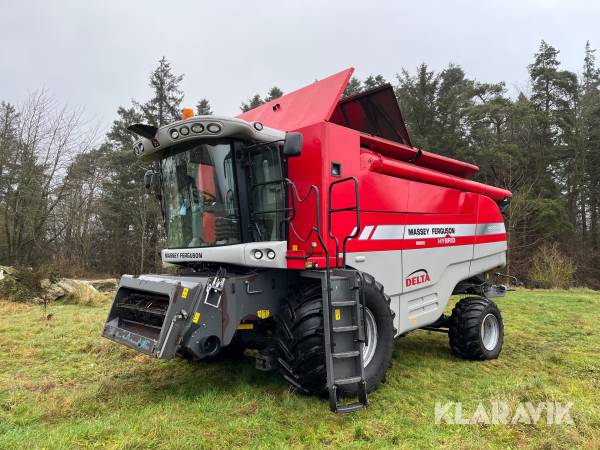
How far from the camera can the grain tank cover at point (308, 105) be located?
4617 mm

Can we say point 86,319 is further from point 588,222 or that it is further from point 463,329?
point 588,222

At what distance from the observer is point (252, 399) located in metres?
3.91

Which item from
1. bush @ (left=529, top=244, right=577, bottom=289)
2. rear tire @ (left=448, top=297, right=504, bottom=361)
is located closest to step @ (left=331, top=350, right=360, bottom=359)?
rear tire @ (left=448, top=297, right=504, bottom=361)

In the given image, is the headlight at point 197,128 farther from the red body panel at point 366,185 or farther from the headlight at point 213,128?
the red body panel at point 366,185

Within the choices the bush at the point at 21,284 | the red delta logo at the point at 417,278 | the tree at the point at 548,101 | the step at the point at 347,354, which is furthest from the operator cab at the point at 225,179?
the tree at the point at 548,101

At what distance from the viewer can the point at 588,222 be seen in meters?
26.2

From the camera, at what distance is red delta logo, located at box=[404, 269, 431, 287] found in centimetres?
511

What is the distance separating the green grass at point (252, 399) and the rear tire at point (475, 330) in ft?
0.49

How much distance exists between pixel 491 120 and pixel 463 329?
21643 mm

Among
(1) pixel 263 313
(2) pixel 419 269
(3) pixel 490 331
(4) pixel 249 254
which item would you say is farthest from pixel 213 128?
(3) pixel 490 331

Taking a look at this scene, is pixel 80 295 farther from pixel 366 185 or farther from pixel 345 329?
pixel 345 329

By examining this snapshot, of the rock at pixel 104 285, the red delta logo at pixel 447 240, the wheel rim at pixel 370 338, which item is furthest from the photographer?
the rock at pixel 104 285
